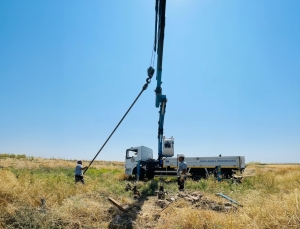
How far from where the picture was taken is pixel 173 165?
62.8 ft

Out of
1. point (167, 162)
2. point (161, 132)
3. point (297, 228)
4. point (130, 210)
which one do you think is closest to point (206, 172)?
point (167, 162)

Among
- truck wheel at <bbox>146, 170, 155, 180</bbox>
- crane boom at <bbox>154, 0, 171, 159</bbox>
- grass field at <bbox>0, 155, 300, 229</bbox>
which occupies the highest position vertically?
crane boom at <bbox>154, 0, 171, 159</bbox>

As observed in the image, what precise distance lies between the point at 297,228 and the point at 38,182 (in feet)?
26.6

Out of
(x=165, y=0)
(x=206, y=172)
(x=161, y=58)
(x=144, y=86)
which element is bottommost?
(x=206, y=172)

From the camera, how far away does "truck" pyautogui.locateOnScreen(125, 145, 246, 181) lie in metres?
17.3

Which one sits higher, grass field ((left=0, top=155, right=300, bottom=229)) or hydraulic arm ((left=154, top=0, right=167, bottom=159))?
hydraulic arm ((left=154, top=0, right=167, bottom=159))

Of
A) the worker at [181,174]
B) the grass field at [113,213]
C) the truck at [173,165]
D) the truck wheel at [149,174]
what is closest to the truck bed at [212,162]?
the truck at [173,165]

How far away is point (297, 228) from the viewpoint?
13.3 ft

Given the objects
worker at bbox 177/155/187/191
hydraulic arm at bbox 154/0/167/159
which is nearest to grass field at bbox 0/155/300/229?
worker at bbox 177/155/187/191

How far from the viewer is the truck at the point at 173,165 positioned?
17312 mm

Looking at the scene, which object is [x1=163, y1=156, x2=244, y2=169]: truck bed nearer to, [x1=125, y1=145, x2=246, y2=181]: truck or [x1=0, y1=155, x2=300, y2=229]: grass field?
[x1=125, y1=145, x2=246, y2=181]: truck

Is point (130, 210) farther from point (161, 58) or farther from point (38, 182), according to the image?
point (161, 58)

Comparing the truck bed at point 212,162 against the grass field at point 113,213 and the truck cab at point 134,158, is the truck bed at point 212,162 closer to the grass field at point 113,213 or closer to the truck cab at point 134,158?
the truck cab at point 134,158

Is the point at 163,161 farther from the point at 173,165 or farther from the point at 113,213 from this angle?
the point at 113,213
